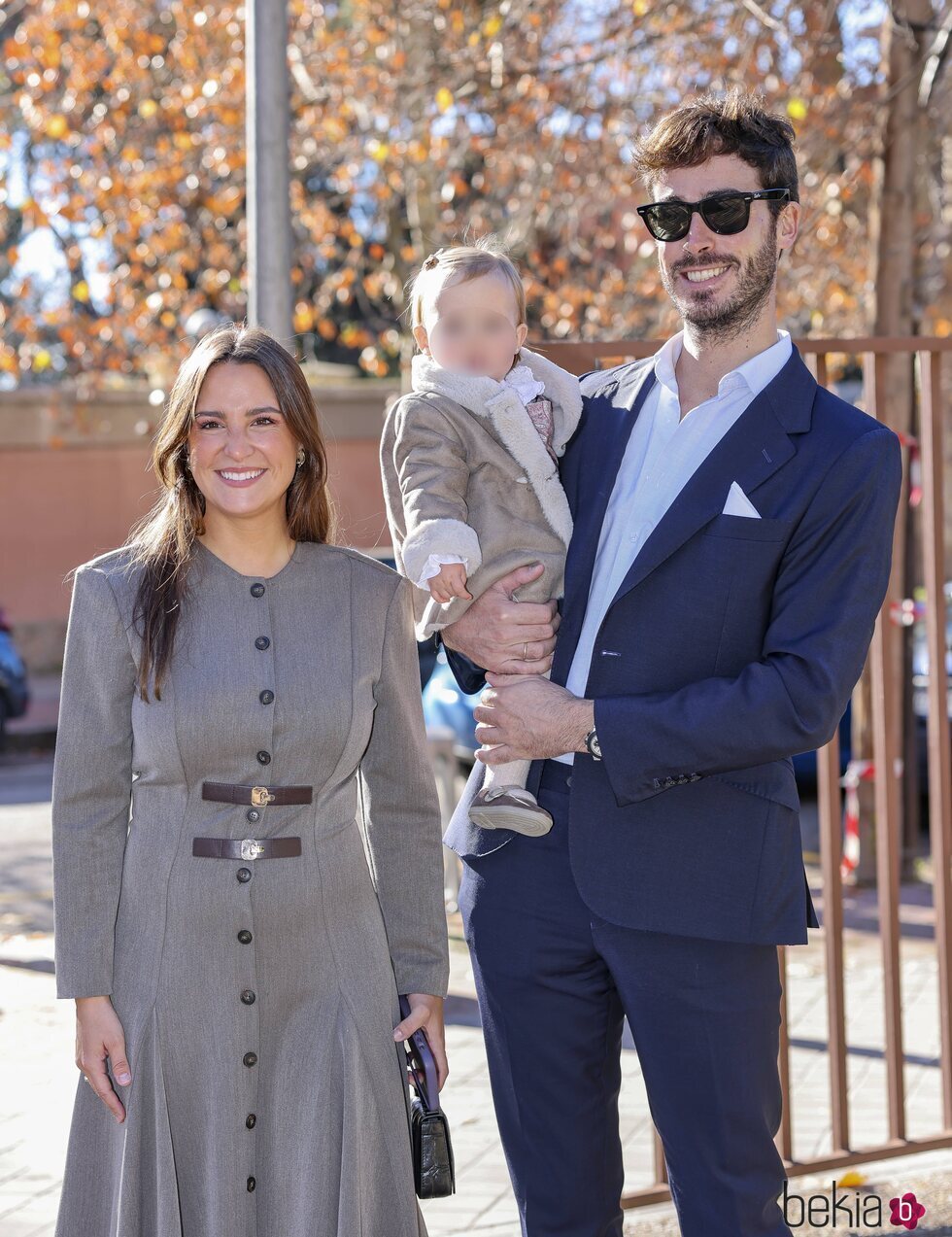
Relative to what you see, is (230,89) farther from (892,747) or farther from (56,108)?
(892,747)

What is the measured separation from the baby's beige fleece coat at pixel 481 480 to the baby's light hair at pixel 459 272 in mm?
194

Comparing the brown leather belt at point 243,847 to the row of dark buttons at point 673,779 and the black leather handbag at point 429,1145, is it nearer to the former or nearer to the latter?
the black leather handbag at point 429,1145

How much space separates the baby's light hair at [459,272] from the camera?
3.14m

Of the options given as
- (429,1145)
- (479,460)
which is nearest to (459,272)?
(479,460)

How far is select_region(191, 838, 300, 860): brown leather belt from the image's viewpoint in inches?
106

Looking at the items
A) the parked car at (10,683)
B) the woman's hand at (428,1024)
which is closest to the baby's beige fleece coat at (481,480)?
the woman's hand at (428,1024)

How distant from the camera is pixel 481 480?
309 cm

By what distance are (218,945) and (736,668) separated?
41.0 inches

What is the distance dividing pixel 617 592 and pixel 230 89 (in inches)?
366

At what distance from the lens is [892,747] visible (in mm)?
4371

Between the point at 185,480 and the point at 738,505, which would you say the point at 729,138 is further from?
the point at 185,480

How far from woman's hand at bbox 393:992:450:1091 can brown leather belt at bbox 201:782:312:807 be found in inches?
19.0

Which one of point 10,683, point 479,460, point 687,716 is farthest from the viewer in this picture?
point 10,683

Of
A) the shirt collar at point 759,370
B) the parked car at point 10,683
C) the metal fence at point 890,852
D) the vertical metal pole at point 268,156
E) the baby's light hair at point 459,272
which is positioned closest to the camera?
the shirt collar at point 759,370
